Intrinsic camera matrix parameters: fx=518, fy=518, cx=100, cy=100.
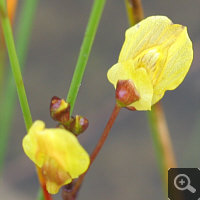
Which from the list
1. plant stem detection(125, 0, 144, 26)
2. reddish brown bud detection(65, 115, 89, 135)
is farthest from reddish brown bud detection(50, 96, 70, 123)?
plant stem detection(125, 0, 144, 26)

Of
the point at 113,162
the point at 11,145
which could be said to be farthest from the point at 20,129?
the point at 113,162

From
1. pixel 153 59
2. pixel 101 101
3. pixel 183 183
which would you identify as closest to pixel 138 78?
pixel 153 59

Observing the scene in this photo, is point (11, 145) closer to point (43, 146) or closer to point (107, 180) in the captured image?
point (107, 180)

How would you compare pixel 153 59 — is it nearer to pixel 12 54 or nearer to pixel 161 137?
pixel 12 54

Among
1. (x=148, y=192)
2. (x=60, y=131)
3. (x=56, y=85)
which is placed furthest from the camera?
(x=56, y=85)

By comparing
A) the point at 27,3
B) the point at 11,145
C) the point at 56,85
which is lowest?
the point at 11,145

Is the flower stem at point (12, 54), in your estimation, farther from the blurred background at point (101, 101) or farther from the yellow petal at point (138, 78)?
the blurred background at point (101, 101)

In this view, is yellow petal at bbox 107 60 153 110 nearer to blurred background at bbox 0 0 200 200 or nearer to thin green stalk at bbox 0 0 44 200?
thin green stalk at bbox 0 0 44 200
